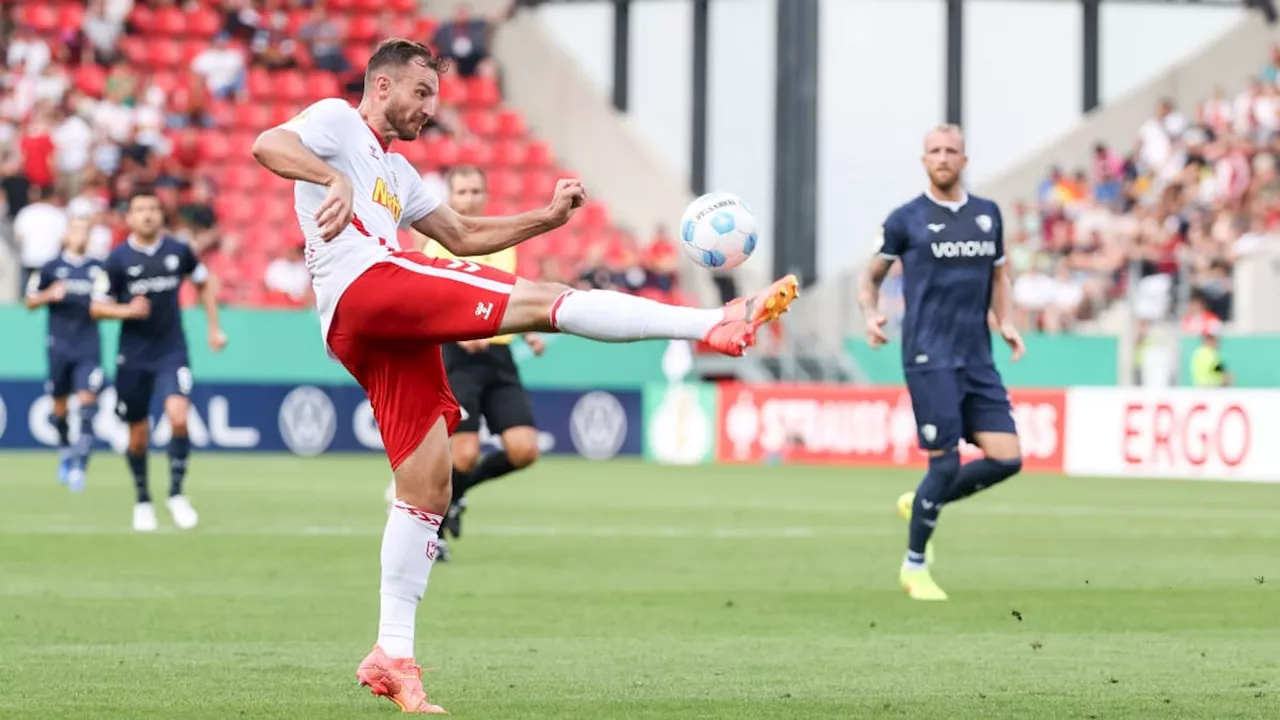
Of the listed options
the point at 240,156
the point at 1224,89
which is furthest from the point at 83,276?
the point at 1224,89

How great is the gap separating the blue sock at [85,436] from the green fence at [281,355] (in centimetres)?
583

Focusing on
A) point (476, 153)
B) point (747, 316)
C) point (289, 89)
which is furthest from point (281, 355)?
point (747, 316)

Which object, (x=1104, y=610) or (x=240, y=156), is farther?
(x=240, y=156)

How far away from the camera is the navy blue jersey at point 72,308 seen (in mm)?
22234

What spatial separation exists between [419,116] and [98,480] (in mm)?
15090

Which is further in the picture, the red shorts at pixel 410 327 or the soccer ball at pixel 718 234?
the soccer ball at pixel 718 234

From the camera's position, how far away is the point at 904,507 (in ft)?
39.9

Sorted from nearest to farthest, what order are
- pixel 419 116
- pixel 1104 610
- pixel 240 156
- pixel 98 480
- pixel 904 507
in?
1. pixel 419 116
2. pixel 1104 610
3. pixel 904 507
4. pixel 98 480
5. pixel 240 156

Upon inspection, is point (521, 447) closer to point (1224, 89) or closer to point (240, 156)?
point (240, 156)

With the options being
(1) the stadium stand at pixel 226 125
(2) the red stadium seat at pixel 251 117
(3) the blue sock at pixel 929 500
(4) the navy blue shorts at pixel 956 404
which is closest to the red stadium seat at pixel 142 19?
(1) the stadium stand at pixel 226 125

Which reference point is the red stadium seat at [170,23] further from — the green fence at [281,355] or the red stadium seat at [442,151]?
the green fence at [281,355]

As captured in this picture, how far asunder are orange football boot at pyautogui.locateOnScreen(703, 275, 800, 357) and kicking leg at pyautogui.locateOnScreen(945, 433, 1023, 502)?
5.08 meters

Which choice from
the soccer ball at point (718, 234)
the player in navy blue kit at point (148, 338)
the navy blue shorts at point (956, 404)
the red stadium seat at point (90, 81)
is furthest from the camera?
the red stadium seat at point (90, 81)

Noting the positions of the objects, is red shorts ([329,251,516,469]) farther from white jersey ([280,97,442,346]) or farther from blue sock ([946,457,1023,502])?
blue sock ([946,457,1023,502])
